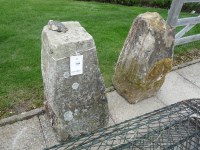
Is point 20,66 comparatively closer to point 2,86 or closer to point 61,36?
point 2,86

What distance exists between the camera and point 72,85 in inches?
126

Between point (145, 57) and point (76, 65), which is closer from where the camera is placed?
point (76, 65)

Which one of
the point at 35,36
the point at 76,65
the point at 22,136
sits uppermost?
the point at 76,65

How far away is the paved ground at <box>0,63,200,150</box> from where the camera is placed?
354 centimetres

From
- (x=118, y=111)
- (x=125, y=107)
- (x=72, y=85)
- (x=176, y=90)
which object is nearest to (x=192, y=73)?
(x=176, y=90)

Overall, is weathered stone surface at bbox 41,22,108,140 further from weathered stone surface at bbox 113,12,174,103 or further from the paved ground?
weathered stone surface at bbox 113,12,174,103

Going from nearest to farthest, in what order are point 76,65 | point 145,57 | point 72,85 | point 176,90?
point 76,65
point 72,85
point 145,57
point 176,90

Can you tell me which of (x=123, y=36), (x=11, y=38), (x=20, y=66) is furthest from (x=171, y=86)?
(x=11, y=38)

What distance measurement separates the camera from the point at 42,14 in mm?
6645

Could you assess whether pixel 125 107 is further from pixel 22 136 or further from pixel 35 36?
pixel 35 36

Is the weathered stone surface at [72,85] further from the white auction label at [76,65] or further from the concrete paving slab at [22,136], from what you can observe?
the concrete paving slab at [22,136]

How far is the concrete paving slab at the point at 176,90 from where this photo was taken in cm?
457

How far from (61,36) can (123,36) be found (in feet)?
10.3

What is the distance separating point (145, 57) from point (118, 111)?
0.88m
